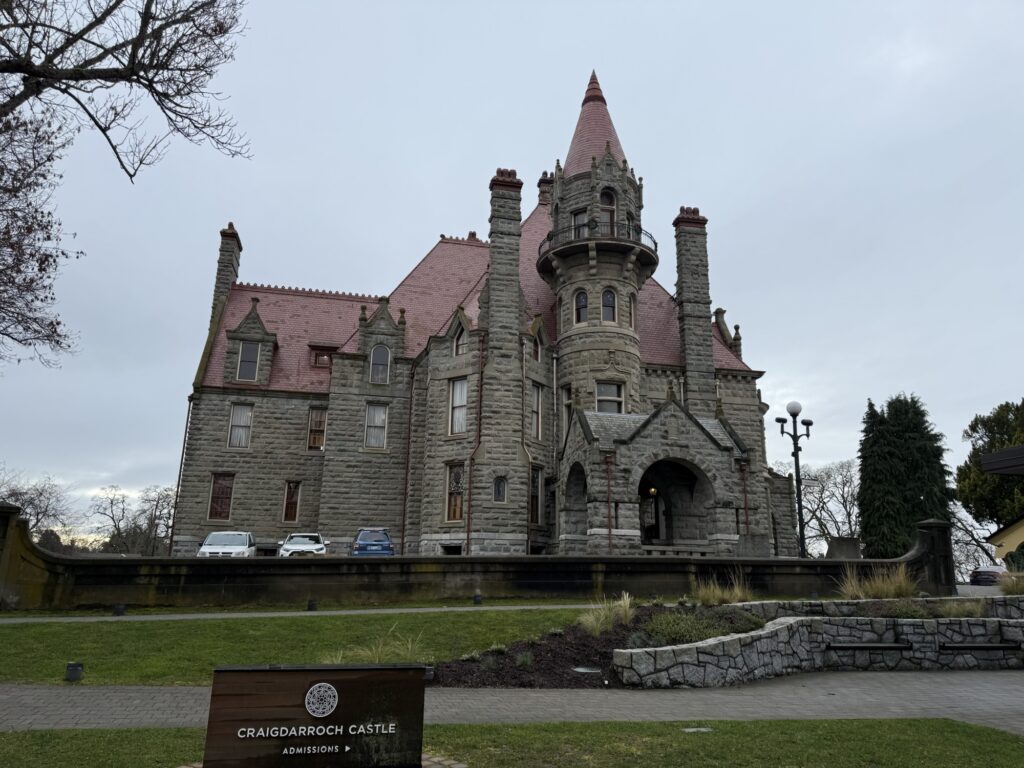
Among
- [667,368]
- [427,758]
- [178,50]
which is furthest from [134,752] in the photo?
[667,368]

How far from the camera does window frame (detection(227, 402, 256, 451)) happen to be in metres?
32.7

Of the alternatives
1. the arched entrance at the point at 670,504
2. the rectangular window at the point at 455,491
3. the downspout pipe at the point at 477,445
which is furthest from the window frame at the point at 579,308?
the rectangular window at the point at 455,491

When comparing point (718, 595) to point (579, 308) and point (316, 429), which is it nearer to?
point (579, 308)

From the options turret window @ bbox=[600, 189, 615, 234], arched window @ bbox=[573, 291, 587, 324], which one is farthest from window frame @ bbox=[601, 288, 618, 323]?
turret window @ bbox=[600, 189, 615, 234]

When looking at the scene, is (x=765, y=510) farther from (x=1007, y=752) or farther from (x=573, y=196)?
(x=1007, y=752)

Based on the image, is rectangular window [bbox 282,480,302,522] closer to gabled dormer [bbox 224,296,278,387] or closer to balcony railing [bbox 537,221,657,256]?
gabled dormer [bbox 224,296,278,387]

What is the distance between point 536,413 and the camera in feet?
100

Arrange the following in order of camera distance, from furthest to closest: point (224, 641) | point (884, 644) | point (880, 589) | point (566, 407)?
point (566, 407) → point (880, 589) → point (884, 644) → point (224, 641)

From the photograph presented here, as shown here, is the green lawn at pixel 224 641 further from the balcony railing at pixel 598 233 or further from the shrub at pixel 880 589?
the balcony railing at pixel 598 233

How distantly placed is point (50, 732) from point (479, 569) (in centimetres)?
1204

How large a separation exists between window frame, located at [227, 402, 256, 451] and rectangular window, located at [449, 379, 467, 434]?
9834mm

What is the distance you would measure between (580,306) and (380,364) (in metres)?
9.46

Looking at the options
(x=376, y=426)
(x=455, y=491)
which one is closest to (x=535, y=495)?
(x=455, y=491)

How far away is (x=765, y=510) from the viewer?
32.0 metres
